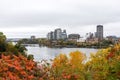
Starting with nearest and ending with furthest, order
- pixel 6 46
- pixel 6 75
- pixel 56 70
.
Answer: pixel 6 75 < pixel 56 70 < pixel 6 46

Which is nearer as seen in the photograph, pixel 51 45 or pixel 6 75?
pixel 6 75

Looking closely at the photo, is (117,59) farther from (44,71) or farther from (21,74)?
(21,74)

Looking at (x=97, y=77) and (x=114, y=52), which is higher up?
(x=114, y=52)

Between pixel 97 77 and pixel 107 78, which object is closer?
pixel 107 78

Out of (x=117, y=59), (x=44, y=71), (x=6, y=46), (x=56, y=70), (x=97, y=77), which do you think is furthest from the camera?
(x=6, y=46)

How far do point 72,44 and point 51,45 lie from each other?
14.5 metres

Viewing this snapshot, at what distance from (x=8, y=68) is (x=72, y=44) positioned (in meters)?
145

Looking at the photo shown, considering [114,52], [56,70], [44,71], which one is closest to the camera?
[44,71]

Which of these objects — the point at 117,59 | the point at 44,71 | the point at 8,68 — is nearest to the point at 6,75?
the point at 8,68

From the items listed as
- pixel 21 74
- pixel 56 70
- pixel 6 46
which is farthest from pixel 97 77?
pixel 6 46

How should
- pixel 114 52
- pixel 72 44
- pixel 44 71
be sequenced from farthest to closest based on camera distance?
pixel 72 44
pixel 114 52
pixel 44 71

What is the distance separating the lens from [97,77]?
1816 cm

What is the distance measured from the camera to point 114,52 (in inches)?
655

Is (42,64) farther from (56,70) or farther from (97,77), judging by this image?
(97,77)
